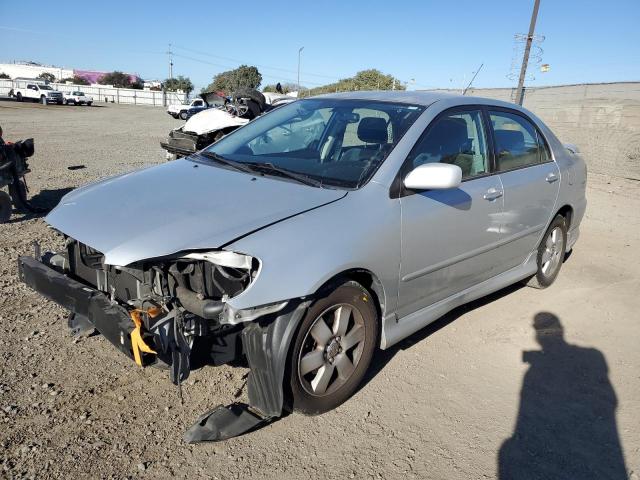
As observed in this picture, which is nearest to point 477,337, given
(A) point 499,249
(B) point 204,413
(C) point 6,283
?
(A) point 499,249

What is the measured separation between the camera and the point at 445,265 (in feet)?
11.0

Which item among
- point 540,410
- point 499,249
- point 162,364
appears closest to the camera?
point 162,364

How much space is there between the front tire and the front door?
1.10ft

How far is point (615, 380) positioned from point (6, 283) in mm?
4797

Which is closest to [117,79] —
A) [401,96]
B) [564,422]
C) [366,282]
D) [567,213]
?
[567,213]

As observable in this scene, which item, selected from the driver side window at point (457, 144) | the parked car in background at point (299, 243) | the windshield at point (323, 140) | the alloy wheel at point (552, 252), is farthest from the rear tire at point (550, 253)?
the windshield at point (323, 140)

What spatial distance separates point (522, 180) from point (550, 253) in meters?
1.21

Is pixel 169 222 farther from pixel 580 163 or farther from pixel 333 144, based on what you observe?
pixel 580 163

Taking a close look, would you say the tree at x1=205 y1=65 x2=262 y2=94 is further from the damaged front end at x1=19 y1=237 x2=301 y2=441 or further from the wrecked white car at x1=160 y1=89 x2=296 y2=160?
the damaged front end at x1=19 y1=237 x2=301 y2=441

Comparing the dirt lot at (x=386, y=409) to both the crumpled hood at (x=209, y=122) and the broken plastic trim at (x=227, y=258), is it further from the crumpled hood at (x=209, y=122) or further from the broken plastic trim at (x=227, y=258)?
the crumpled hood at (x=209, y=122)

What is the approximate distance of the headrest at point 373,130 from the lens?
3.33m

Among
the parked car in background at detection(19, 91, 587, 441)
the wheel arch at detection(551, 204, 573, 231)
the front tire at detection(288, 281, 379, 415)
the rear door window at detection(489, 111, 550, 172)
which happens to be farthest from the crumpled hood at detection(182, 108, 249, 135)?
the front tire at detection(288, 281, 379, 415)

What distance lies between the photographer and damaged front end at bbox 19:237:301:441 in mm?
2379

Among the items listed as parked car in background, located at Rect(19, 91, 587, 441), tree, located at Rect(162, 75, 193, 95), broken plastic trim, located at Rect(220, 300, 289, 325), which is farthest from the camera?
tree, located at Rect(162, 75, 193, 95)
